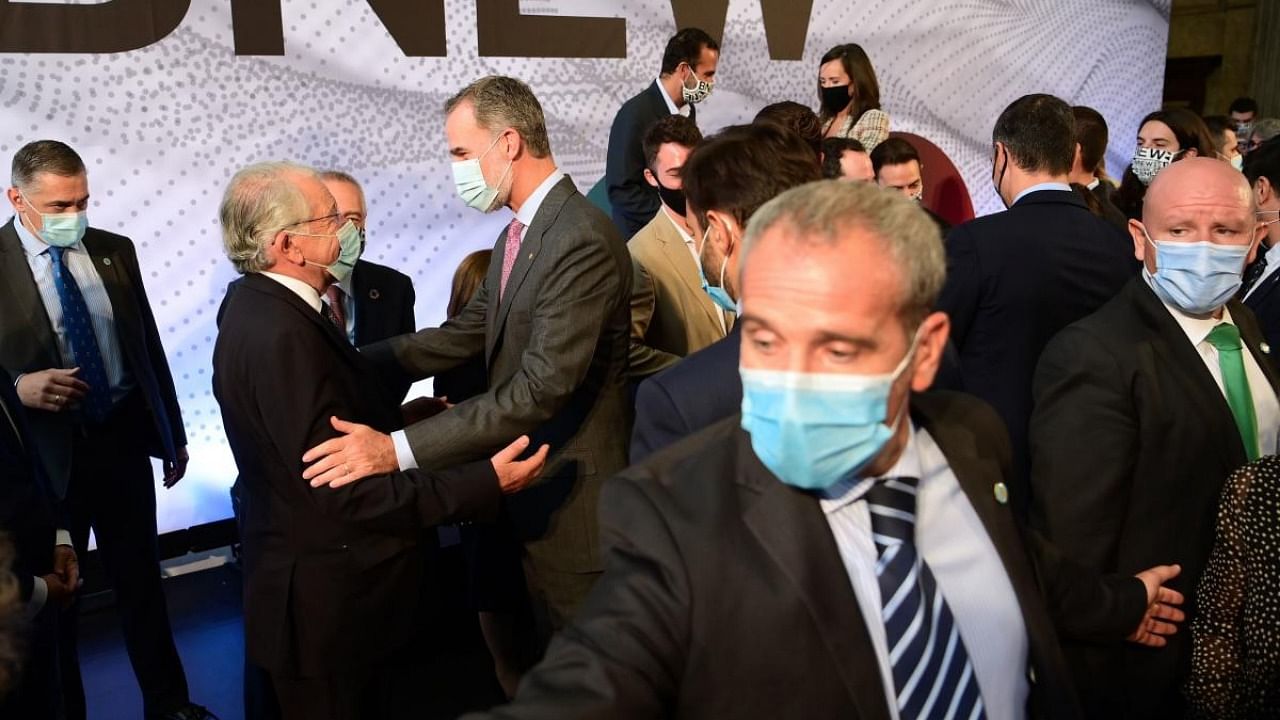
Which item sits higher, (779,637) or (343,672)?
(779,637)

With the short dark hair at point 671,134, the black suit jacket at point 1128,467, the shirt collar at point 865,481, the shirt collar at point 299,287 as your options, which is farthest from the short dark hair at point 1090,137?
the shirt collar at point 865,481

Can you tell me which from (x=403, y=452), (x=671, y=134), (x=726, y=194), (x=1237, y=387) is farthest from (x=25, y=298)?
(x=1237, y=387)

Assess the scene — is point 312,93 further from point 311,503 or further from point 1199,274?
point 1199,274

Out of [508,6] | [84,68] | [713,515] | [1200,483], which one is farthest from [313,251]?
[508,6]

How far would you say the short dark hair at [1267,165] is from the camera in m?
3.36

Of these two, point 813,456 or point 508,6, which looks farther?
point 508,6

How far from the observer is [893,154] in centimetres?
463

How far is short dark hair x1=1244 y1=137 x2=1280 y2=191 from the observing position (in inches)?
132

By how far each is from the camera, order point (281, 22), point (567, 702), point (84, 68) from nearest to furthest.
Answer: point (567, 702) < point (84, 68) < point (281, 22)

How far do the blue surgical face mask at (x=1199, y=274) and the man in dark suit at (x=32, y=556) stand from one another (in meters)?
2.41

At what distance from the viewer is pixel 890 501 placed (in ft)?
4.46

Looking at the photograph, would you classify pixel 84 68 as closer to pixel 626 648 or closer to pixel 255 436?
pixel 255 436

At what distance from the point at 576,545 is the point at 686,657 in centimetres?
163

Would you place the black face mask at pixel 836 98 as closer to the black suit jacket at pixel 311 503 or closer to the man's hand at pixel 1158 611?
the black suit jacket at pixel 311 503
